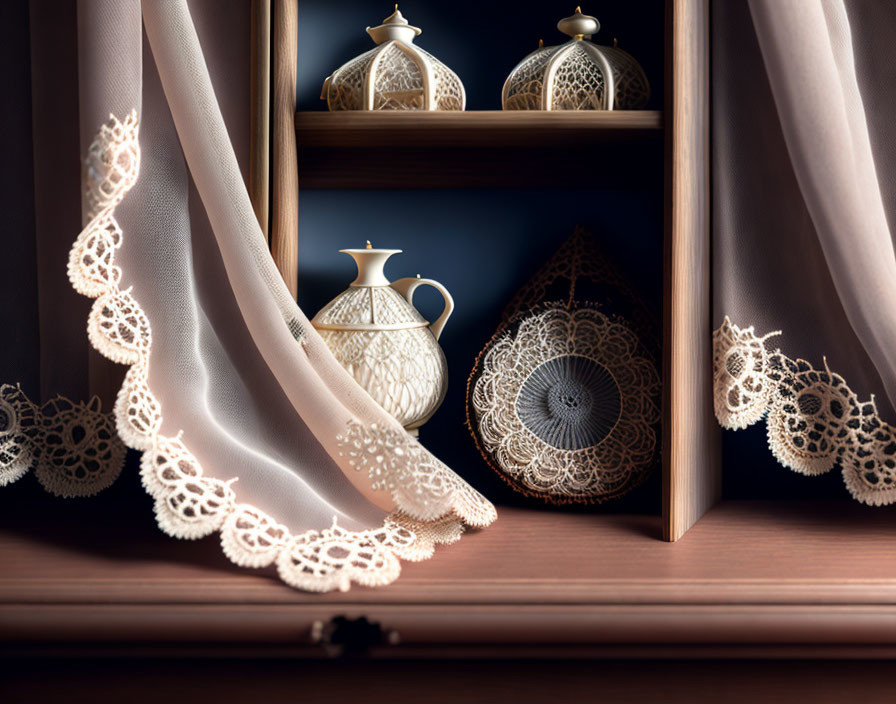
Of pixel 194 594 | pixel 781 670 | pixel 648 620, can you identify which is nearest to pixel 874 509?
pixel 781 670

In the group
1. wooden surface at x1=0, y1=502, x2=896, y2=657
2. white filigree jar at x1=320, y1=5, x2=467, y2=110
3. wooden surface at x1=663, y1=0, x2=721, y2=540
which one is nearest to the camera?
wooden surface at x1=0, y1=502, x2=896, y2=657

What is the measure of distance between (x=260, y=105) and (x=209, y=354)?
1.10 ft

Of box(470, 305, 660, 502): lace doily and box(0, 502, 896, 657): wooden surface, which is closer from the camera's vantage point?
box(0, 502, 896, 657): wooden surface

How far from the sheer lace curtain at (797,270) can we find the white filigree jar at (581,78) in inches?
4.2

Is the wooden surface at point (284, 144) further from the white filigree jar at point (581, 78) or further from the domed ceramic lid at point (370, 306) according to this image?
the white filigree jar at point (581, 78)

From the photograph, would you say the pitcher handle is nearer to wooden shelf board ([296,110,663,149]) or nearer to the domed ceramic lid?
the domed ceramic lid

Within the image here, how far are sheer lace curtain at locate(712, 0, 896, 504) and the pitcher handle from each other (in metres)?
0.36

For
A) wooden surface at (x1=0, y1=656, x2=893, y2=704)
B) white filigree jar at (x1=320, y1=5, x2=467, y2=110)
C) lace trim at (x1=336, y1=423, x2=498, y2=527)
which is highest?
white filigree jar at (x1=320, y1=5, x2=467, y2=110)

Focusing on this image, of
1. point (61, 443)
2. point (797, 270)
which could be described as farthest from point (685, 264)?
point (61, 443)

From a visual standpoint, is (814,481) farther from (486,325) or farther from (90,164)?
(90,164)

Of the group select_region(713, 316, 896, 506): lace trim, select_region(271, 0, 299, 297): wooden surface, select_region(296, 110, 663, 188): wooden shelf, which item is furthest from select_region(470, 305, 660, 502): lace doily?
select_region(271, 0, 299, 297): wooden surface

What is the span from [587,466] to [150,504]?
605 millimetres

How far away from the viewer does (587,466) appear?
3.41 feet

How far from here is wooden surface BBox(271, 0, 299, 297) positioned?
40.5 inches
